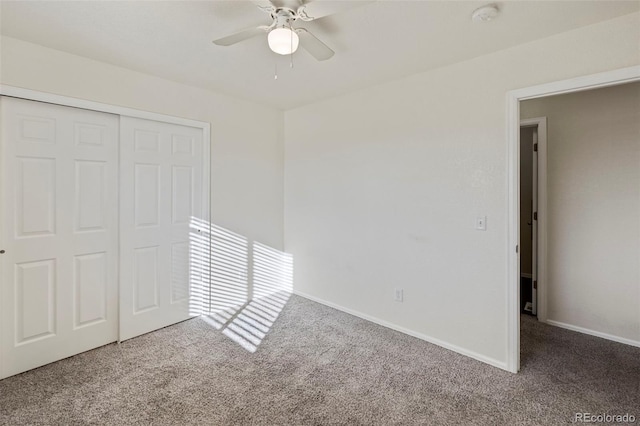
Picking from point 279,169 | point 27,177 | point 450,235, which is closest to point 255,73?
point 279,169

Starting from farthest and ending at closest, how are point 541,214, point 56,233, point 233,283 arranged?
point 233,283 → point 541,214 → point 56,233

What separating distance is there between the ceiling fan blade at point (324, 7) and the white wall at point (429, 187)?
1492mm

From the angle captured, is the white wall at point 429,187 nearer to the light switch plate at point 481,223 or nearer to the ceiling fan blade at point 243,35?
the light switch plate at point 481,223

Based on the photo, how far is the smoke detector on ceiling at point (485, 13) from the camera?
1.85 meters

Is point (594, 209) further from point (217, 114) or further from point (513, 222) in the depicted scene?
point (217, 114)

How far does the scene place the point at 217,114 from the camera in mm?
3482

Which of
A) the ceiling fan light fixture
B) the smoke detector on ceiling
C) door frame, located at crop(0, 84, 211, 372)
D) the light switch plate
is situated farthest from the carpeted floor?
the smoke detector on ceiling

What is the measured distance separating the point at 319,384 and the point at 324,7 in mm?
2360

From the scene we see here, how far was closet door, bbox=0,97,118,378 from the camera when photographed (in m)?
2.31

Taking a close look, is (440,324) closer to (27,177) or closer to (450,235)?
(450,235)

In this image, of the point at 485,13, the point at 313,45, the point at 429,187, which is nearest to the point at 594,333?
the point at 429,187

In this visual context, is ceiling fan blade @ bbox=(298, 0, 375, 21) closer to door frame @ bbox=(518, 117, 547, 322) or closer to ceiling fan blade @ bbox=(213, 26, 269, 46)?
ceiling fan blade @ bbox=(213, 26, 269, 46)

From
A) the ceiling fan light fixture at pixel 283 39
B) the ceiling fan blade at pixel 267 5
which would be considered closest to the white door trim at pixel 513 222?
the ceiling fan light fixture at pixel 283 39

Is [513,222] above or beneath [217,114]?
beneath
